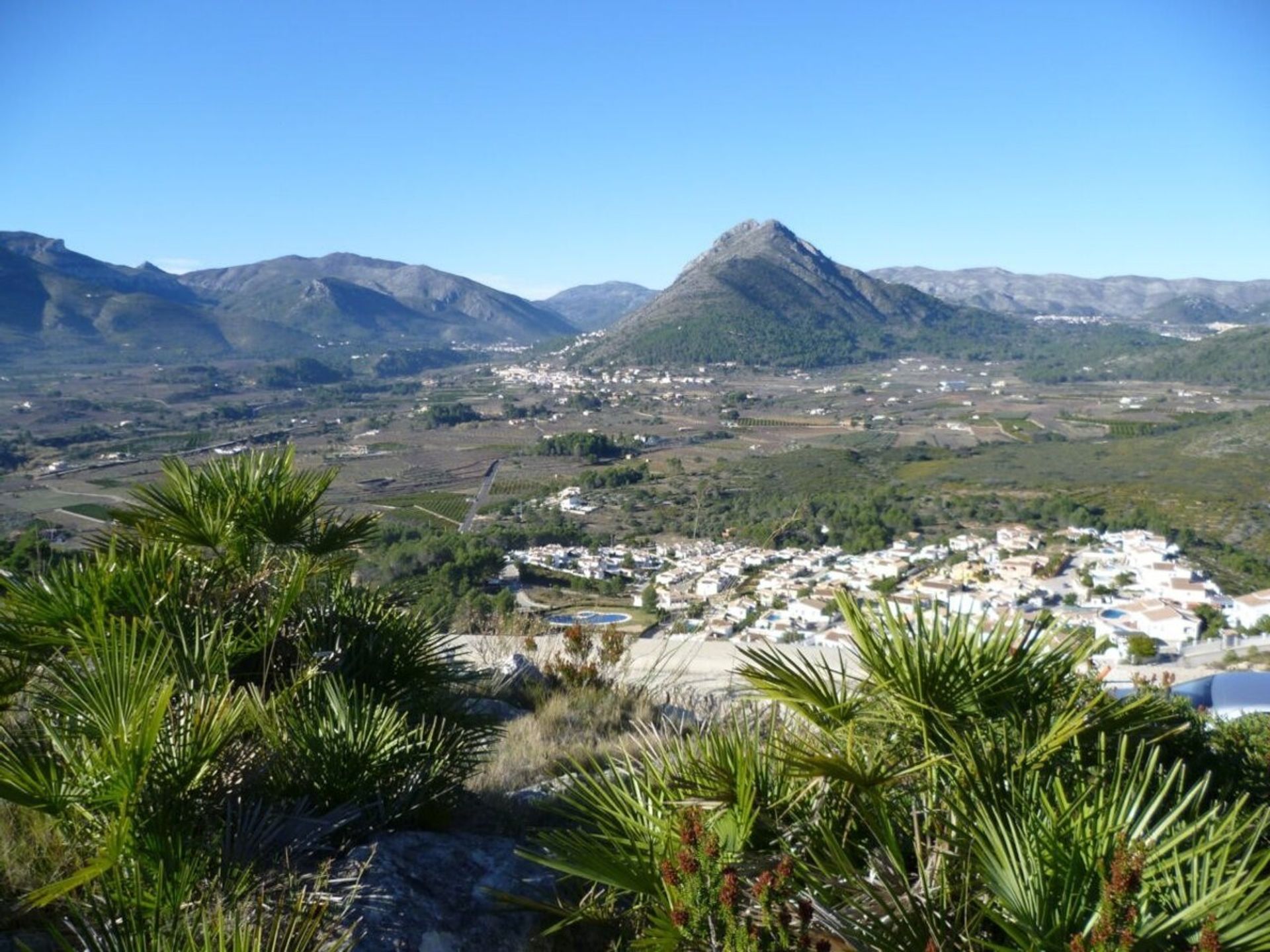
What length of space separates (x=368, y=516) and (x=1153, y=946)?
3.19 metres

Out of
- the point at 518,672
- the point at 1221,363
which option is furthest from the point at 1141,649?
the point at 1221,363

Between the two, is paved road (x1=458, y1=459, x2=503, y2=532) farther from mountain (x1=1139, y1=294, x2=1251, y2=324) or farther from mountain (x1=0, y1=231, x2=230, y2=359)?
mountain (x1=1139, y1=294, x2=1251, y2=324)

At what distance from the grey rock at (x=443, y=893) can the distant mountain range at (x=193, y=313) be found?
100 meters

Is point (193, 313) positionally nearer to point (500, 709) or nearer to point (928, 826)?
point (500, 709)

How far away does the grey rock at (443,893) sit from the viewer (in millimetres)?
2076

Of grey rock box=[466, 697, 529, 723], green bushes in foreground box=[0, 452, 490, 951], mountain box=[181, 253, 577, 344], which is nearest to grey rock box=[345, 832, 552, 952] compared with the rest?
green bushes in foreground box=[0, 452, 490, 951]

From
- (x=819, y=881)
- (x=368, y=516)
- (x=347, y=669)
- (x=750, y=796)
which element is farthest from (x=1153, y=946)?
(x=368, y=516)

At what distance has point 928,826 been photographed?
82.5 inches

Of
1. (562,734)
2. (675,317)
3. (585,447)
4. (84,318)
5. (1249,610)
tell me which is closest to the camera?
(562,734)

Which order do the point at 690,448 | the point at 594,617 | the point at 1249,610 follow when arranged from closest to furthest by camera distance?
the point at 594,617 < the point at 1249,610 < the point at 690,448

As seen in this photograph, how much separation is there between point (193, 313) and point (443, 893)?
135 metres

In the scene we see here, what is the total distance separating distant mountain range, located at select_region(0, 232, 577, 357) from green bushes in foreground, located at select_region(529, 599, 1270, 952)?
3973 inches

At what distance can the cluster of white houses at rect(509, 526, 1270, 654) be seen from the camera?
11.5 metres

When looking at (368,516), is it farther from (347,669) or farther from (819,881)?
(819,881)
